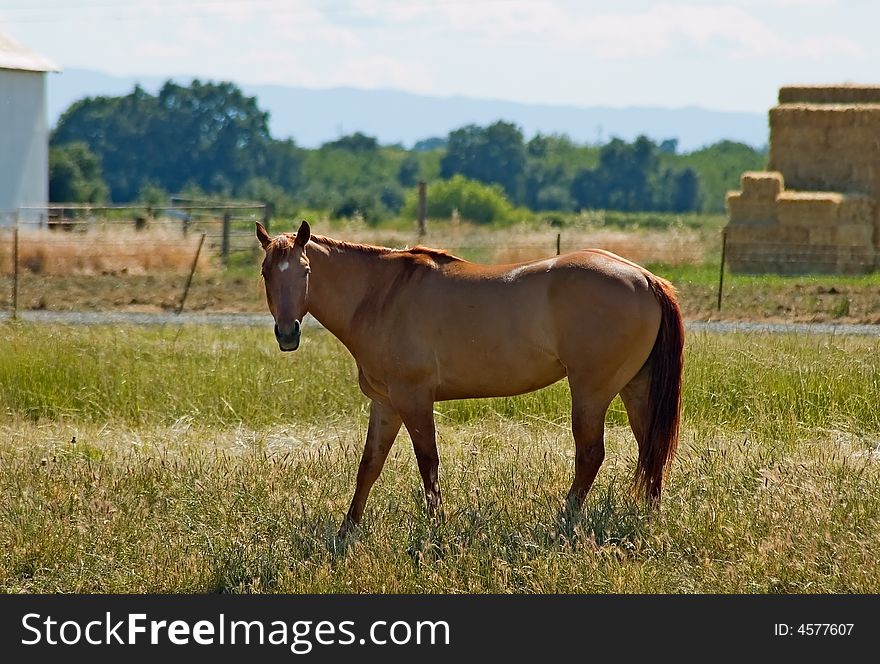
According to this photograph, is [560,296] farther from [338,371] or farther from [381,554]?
[338,371]

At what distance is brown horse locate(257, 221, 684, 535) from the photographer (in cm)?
757

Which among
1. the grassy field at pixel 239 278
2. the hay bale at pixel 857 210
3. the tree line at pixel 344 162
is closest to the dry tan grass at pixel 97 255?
the grassy field at pixel 239 278

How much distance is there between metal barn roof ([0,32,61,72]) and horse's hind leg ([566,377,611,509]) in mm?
→ 31413

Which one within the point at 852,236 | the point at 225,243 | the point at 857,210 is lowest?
the point at 225,243

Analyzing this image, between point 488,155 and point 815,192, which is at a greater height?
point 488,155

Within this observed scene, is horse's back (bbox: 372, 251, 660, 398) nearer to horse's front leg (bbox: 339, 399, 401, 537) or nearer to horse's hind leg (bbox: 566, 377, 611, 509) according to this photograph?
horse's hind leg (bbox: 566, 377, 611, 509)

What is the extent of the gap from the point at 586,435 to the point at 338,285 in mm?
1671

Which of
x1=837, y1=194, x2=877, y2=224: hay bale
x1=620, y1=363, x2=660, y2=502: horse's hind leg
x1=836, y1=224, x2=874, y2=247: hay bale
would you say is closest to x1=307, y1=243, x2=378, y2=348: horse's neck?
x1=620, y1=363, x2=660, y2=502: horse's hind leg

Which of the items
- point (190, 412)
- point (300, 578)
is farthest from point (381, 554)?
point (190, 412)

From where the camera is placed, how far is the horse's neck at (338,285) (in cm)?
779

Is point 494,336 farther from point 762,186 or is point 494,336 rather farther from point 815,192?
point 815,192

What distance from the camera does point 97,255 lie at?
2505cm

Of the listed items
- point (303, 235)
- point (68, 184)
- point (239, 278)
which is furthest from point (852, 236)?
point (68, 184)

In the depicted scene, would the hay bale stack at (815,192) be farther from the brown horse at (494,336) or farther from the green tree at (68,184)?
the green tree at (68,184)
